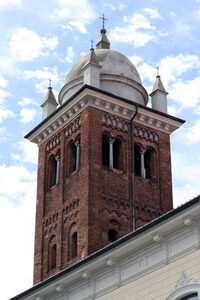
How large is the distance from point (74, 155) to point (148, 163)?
11.2 ft

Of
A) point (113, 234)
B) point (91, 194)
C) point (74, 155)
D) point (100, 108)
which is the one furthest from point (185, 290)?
point (74, 155)

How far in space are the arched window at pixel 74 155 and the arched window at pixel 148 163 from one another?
10.7ft

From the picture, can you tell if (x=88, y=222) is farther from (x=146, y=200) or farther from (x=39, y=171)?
(x=39, y=171)

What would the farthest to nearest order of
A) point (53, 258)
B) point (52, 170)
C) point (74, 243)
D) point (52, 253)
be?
point (52, 170), point (52, 253), point (53, 258), point (74, 243)

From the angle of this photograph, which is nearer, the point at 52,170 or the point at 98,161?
the point at 98,161

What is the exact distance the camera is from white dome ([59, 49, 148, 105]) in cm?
3544


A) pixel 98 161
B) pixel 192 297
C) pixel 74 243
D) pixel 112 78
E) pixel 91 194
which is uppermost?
pixel 112 78

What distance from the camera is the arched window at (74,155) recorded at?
33.4m

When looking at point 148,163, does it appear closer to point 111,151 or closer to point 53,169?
point 111,151

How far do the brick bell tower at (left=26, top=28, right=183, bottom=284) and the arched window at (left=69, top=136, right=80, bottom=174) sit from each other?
4 centimetres

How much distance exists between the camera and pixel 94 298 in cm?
2178

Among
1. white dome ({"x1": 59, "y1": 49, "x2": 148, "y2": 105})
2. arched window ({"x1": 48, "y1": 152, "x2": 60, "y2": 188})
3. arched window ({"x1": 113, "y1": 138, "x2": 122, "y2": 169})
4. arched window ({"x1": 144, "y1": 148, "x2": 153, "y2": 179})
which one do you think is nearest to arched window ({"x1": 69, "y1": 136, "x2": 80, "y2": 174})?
arched window ({"x1": 48, "y1": 152, "x2": 60, "y2": 188})

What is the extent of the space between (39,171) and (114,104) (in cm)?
506

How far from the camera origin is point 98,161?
106ft
